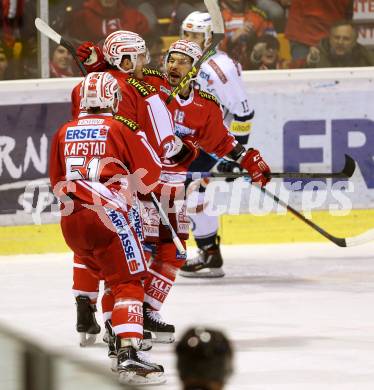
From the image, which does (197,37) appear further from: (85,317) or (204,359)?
(204,359)

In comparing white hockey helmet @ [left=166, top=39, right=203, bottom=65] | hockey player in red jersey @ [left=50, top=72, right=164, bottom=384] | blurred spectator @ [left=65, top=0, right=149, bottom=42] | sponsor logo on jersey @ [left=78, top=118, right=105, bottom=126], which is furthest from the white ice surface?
blurred spectator @ [left=65, top=0, right=149, bottom=42]

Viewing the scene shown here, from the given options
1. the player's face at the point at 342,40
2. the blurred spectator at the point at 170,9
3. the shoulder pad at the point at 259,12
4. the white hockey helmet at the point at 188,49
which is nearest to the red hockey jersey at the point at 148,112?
the white hockey helmet at the point at 188,49

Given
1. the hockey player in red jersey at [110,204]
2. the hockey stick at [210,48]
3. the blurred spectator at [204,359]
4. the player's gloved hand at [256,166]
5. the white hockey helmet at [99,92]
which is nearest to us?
the blurred spectator at [204,359]

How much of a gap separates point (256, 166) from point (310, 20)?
239 cm

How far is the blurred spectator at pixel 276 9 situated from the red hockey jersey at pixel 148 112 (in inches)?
123

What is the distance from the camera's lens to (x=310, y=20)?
8141 mm

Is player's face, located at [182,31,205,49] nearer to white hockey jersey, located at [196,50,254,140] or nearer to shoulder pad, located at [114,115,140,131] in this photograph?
white hockey jersey, located at [196,50,254,140]

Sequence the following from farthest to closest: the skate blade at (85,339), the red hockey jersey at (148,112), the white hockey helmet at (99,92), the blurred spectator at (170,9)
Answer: the blurred spectator at (170,9) < the skate blade at (85,339) < the red hockey jersey at (148,112) < the white hockey helmet at (99,92)

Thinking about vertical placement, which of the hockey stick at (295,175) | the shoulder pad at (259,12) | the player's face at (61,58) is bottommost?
the hockey stick at (295,175)

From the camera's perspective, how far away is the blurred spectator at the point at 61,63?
7.71 m

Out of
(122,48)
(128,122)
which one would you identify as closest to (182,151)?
(122,48)

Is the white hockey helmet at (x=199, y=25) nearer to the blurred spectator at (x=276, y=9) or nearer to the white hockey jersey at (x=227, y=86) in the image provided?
the white hockey jersey at (x=227, y=86)

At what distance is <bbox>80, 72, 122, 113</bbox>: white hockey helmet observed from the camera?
4.66 metres

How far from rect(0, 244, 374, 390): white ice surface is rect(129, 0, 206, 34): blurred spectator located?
1.43m
